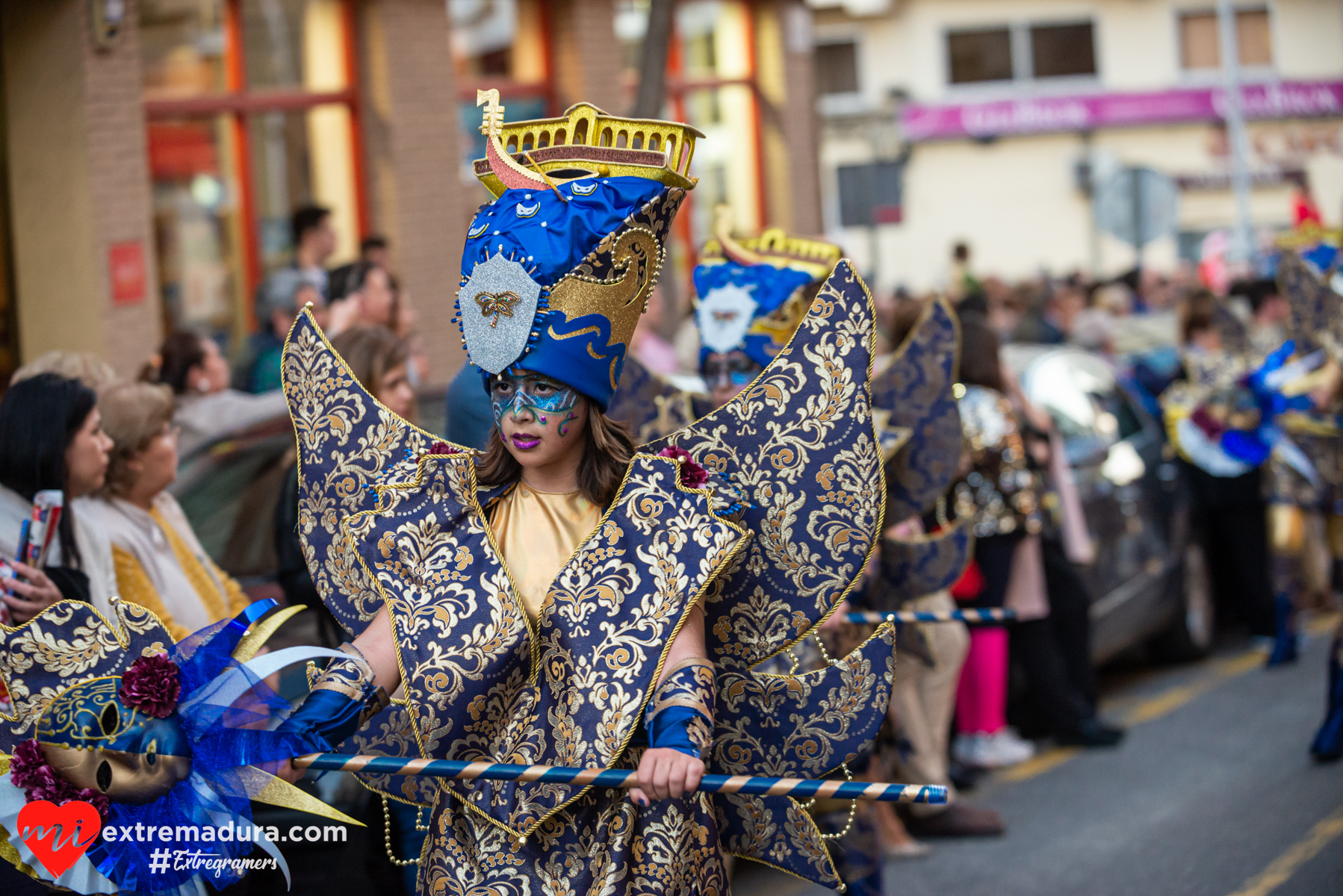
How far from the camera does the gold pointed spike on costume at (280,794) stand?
289cm

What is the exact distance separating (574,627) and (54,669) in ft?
3.23

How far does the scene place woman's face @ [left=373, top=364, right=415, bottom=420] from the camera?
4.86 m

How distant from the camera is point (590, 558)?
303 cm

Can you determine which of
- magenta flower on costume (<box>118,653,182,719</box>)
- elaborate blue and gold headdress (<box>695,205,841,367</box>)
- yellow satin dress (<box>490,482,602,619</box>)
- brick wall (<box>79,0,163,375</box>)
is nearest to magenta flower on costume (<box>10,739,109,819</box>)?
magenta flower on costume (<box>118,653,182,719</box>)

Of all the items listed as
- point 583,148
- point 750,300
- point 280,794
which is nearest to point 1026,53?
point 750,300

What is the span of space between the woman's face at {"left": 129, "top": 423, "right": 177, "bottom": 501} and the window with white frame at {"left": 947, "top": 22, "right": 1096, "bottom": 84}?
28.7 meters

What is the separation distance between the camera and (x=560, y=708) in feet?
9.95

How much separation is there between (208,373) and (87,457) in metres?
2.16

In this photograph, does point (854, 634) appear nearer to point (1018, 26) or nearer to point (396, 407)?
point (396, 407)

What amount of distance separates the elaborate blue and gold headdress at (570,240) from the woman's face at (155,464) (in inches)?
65.1

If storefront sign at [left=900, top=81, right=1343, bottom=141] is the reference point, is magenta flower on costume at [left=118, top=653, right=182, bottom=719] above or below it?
below

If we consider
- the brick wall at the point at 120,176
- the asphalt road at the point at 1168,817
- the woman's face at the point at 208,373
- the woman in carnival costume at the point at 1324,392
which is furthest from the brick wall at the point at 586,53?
the asphalt road at the point at 1168,817

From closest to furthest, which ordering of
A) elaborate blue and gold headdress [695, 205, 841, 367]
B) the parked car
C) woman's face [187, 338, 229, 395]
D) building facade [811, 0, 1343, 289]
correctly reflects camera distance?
elaborate blue and gold headdress [695, 205, 841, 367] → woman's face [187, 338, 229, 395] → the parked car → building facade [811, 0, 1343, 289]

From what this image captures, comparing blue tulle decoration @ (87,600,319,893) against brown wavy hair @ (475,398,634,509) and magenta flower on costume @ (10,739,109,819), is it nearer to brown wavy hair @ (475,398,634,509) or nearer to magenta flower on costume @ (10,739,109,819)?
magenta flower on costume @ (10,739,109,819)
